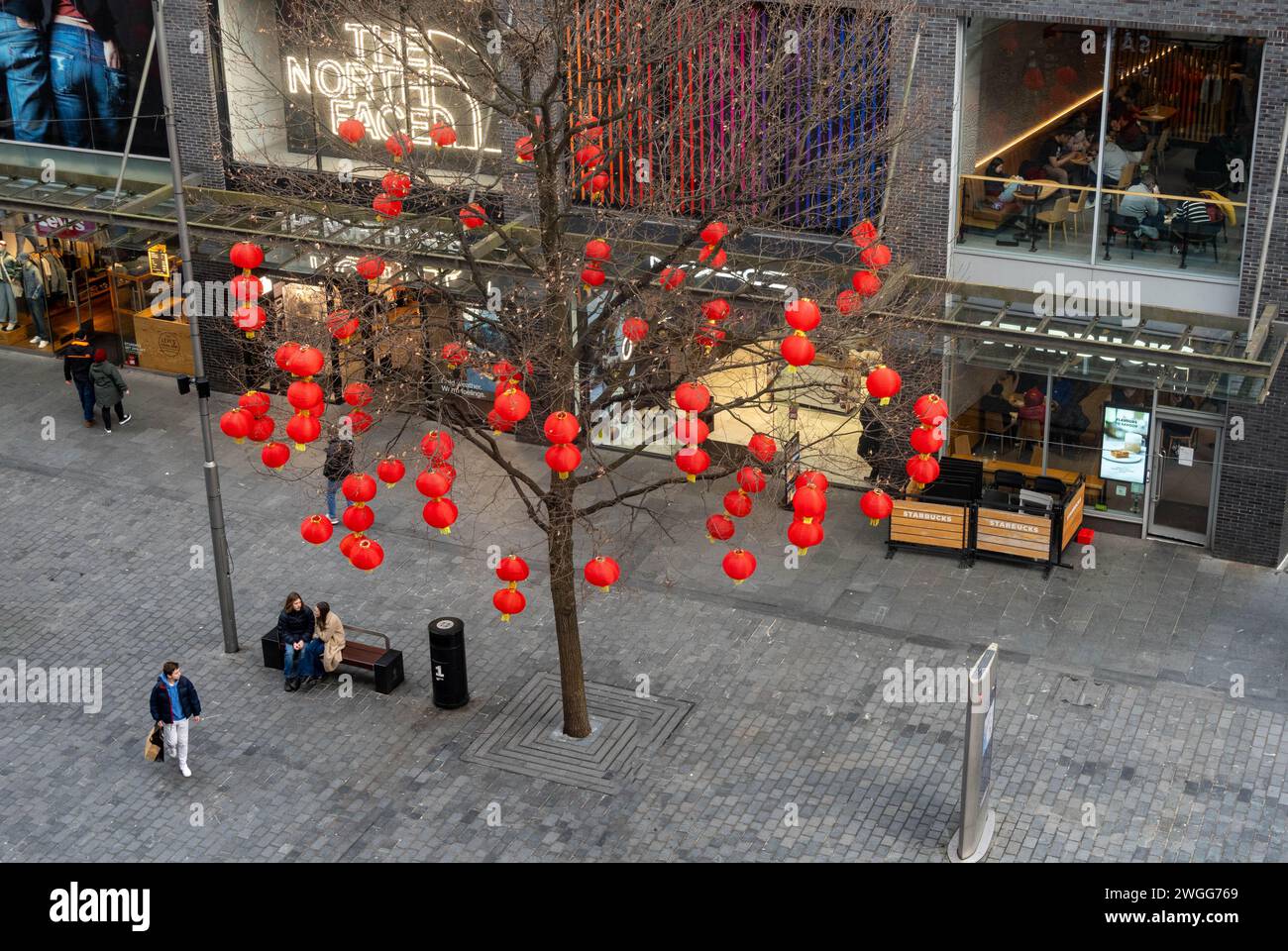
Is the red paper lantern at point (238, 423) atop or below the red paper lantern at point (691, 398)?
below

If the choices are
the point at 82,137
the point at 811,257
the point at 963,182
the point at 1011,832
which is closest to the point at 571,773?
the point at 1011,832

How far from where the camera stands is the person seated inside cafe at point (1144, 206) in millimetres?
22328

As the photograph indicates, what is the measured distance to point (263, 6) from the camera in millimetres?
26500

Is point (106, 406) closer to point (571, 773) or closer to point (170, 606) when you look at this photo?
point (170, 606)

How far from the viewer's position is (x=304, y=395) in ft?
49.9

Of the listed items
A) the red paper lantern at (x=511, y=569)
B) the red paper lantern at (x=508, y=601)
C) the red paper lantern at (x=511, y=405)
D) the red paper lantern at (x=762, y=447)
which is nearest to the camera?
the red paper lantern at (x=511, y=405)

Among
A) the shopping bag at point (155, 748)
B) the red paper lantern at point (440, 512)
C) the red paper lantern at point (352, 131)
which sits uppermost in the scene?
the red paper lantern at point (352, 131)

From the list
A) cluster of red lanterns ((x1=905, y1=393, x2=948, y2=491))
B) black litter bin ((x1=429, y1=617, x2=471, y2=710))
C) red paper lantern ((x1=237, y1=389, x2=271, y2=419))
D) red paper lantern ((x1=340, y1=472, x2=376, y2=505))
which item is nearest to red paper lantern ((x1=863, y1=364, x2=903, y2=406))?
cluster of red lanterns ((x1=905, y1=393, x2=948, y2=491))

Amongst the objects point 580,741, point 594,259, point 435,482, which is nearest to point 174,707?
point 580,741

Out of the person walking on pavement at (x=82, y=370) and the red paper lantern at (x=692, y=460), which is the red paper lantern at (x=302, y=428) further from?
the person walking on pavement at (x=82, y=370)

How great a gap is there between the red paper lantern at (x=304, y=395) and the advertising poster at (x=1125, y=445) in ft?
40.4

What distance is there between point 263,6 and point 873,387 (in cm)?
1537

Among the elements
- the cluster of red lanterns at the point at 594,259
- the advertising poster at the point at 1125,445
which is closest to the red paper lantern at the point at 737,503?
the cluster of red lanterns at the point at 594,259

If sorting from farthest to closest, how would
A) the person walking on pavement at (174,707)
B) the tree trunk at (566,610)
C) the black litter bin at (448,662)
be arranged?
the black litter bin at (448,662) < the person walking on pavement at (174,707) < the tree trunk at (566,610)
